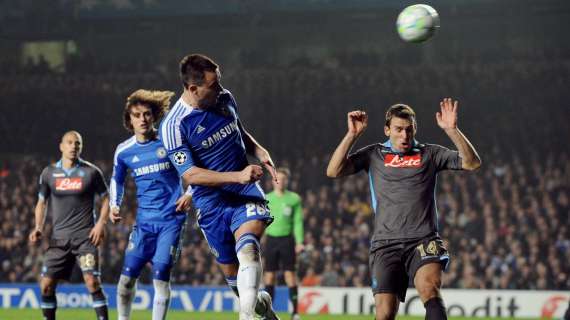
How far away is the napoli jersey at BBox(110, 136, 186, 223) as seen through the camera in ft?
31.4

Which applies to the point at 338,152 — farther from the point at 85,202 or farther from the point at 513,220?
the point at 513,220

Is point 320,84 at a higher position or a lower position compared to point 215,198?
higher

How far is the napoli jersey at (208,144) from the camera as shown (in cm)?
748

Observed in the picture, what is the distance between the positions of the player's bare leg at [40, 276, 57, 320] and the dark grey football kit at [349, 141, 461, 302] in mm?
4631

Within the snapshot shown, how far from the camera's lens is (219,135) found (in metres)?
7.61

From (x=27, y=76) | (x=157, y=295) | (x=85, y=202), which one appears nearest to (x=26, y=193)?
(x=27, y=76)

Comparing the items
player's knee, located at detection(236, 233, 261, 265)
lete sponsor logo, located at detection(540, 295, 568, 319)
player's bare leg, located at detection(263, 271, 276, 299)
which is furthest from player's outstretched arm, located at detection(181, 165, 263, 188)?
lete sponsor logo, located at detection(540, 295, 568, 319)

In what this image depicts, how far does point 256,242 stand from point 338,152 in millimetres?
883

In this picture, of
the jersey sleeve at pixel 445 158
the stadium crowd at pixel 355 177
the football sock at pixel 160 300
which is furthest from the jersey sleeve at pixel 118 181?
the stadium crowd at pixel 355 177

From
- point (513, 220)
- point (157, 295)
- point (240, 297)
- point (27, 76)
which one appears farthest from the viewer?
point (27, 76)

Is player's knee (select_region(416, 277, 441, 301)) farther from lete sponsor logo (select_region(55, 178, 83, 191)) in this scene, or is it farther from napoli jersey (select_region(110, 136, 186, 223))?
lete sponsor logo (select_region(55, 178, 83, 191))

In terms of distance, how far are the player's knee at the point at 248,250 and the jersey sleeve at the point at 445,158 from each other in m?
1.44

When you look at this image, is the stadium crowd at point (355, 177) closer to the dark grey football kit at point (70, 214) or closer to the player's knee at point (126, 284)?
the dark grey football kit at point (70, 214)

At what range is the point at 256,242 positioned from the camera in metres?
7.47
